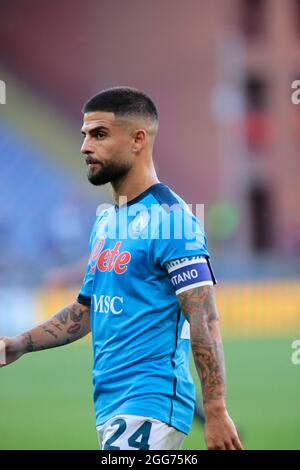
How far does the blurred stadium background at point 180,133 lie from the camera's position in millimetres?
19516

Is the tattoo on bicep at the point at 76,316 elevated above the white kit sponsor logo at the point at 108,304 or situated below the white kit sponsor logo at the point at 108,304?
below

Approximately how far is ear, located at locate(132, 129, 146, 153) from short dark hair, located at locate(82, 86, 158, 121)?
9 centimetres

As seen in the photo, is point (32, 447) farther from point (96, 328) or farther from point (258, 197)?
point (258, 197)

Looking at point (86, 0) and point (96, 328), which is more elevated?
point (86, 0)

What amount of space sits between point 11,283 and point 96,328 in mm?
13110

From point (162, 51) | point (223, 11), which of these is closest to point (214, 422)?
point (162, 51)

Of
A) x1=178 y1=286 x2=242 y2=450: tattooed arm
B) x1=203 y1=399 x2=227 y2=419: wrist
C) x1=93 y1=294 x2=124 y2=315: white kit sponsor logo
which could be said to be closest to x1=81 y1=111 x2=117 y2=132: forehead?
x1=93 y1=294 x2=124 y2=315: white kit sponsor logo

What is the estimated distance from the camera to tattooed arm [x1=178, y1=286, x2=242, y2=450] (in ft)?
13.2

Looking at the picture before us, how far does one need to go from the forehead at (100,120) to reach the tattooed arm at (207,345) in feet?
2.90

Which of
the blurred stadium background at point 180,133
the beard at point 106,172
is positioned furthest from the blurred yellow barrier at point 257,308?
the beard at point 106,172

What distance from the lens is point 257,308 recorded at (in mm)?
19547

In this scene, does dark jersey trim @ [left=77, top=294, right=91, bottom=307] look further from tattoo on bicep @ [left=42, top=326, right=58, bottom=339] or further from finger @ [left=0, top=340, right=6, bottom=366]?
finger @ [left=0, top=340, right=6, bottom=366]

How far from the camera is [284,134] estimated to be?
38.9 meters

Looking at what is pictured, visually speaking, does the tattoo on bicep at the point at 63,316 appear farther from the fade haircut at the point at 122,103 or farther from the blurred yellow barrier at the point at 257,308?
the blurred yellow barrier at the point at 257,308
